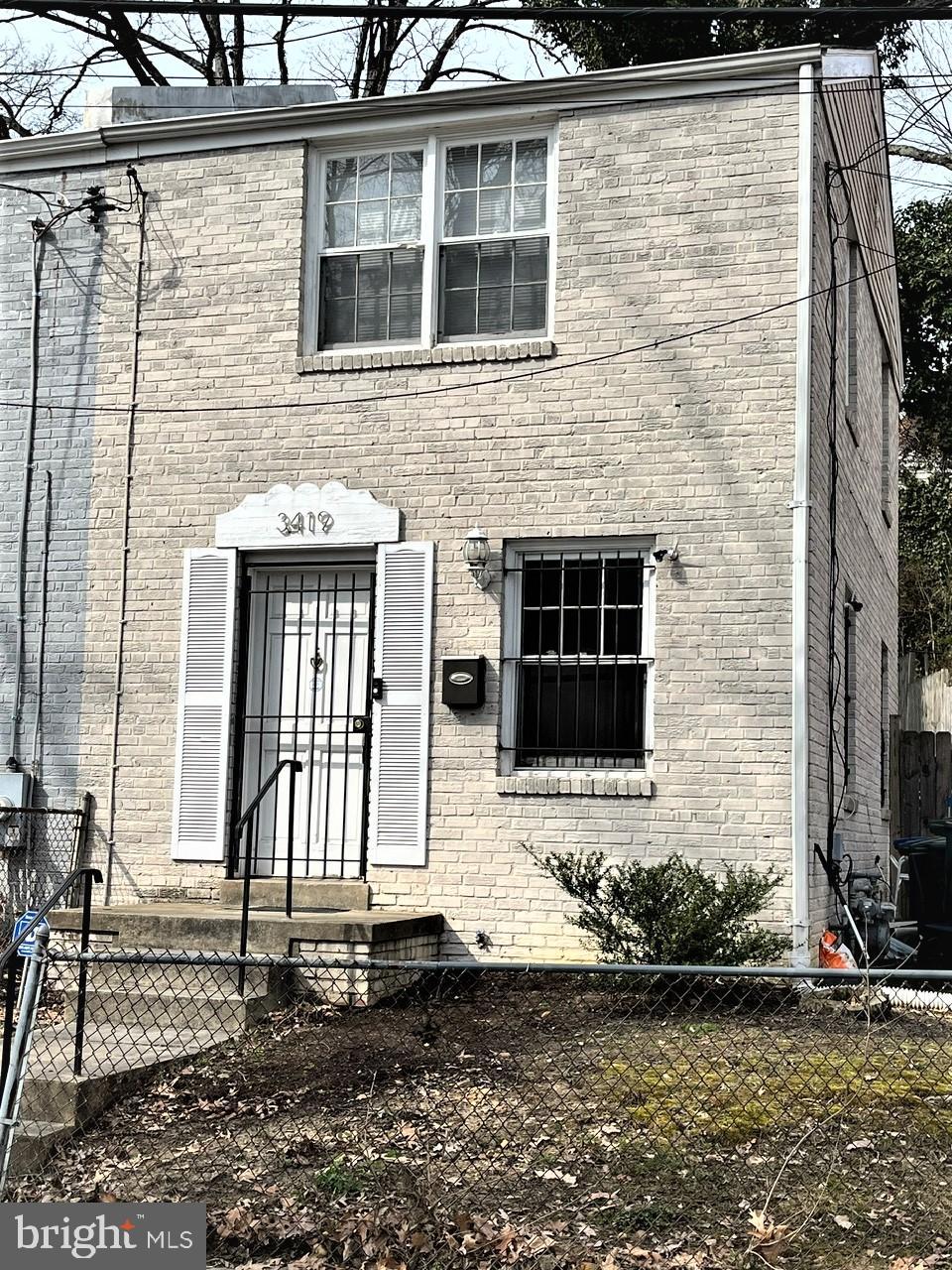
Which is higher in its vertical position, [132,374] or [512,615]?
[132,374]

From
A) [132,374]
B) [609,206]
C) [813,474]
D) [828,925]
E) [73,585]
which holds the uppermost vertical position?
[609,206]

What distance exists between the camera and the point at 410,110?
35.3 ft

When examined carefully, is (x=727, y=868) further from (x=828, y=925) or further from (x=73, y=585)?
(x=73, y=585)

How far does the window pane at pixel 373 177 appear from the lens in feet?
36.2

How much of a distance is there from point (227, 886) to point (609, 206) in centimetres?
554

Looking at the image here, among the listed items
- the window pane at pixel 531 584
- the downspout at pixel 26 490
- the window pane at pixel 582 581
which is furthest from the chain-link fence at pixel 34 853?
the window pane at pixel 582 581

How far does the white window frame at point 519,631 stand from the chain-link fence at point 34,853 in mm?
3345

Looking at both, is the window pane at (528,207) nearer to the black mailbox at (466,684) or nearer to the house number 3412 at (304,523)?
the house number 3412 at (304,523)

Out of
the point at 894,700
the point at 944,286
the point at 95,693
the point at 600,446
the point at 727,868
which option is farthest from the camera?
the point at 944,286

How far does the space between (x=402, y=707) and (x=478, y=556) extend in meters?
1.21

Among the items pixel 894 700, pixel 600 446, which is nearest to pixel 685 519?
pixel 600 446

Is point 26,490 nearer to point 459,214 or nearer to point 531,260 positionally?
point 459,214

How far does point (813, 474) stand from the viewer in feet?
33.1

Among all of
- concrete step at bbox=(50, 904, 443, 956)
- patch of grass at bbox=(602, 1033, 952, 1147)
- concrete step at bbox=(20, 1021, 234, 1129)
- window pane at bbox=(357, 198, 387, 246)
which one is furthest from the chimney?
patch of grass at bbox=(602, 1033, 952, 1147)
